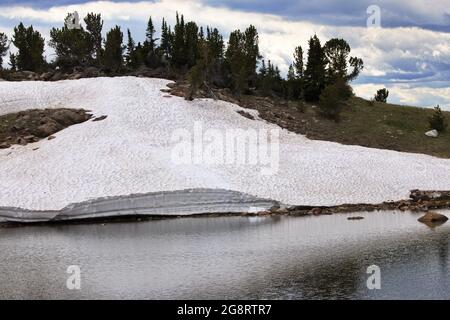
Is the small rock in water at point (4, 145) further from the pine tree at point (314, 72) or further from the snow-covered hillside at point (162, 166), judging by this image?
the pine tree at point (314, 72)

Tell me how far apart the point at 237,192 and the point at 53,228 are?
1010 centimetres

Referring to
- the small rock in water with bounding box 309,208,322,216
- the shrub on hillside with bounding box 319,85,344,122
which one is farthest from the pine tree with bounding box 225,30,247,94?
the small rock in water with bounding box 309,208,322,216

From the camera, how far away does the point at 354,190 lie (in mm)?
36812

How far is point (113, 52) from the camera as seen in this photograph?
235 ft

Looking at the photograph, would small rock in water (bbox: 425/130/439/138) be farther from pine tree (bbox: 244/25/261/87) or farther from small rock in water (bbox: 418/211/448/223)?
small rock in water (bbox: 418/211/448/223)

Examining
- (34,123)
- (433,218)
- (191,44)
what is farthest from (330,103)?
(433,218)

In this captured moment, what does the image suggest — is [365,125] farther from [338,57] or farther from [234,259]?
[234,259]

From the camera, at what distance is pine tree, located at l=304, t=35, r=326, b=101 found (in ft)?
220

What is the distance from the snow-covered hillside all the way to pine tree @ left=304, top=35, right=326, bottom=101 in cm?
1702

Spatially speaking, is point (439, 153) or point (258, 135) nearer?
point (258, 135)

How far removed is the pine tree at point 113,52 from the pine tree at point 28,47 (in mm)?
8580

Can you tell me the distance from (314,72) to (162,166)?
35463 millimetres

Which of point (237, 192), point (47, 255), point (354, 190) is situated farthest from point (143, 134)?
point (47, 255)
